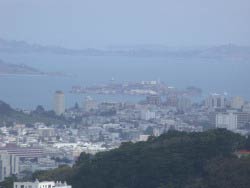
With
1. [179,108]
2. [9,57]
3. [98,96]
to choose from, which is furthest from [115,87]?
[9,57]

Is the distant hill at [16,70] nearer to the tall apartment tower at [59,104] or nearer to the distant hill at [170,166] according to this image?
the tall apartment tower at [59,104]

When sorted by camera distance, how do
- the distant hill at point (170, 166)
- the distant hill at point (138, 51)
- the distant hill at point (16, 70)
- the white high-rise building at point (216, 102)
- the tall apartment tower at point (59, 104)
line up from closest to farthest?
the distant hill at point (170, 166), the tall apartment tower at point (59, 104), the white high-rise building at point (216, 102), the distant hill at point (16, 70), the distant hill at point (138, 51)

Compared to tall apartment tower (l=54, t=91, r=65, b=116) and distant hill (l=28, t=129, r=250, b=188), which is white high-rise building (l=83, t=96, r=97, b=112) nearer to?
tall apartment tower (l=54, t=91, r=65, b=116)

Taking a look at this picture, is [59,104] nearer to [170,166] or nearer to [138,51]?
[170,166]

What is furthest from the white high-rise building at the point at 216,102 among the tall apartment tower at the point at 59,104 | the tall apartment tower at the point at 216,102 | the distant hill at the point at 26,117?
the distant hill at the point at 26,117

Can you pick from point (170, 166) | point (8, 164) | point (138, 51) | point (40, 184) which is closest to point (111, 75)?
point (138, 51)

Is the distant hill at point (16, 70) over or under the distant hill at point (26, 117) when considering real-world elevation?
over

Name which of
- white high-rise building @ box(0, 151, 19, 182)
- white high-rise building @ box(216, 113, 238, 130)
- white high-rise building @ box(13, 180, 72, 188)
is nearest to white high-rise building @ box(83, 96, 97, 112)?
white high-rise building @ box(216, 113, 238, 130)
